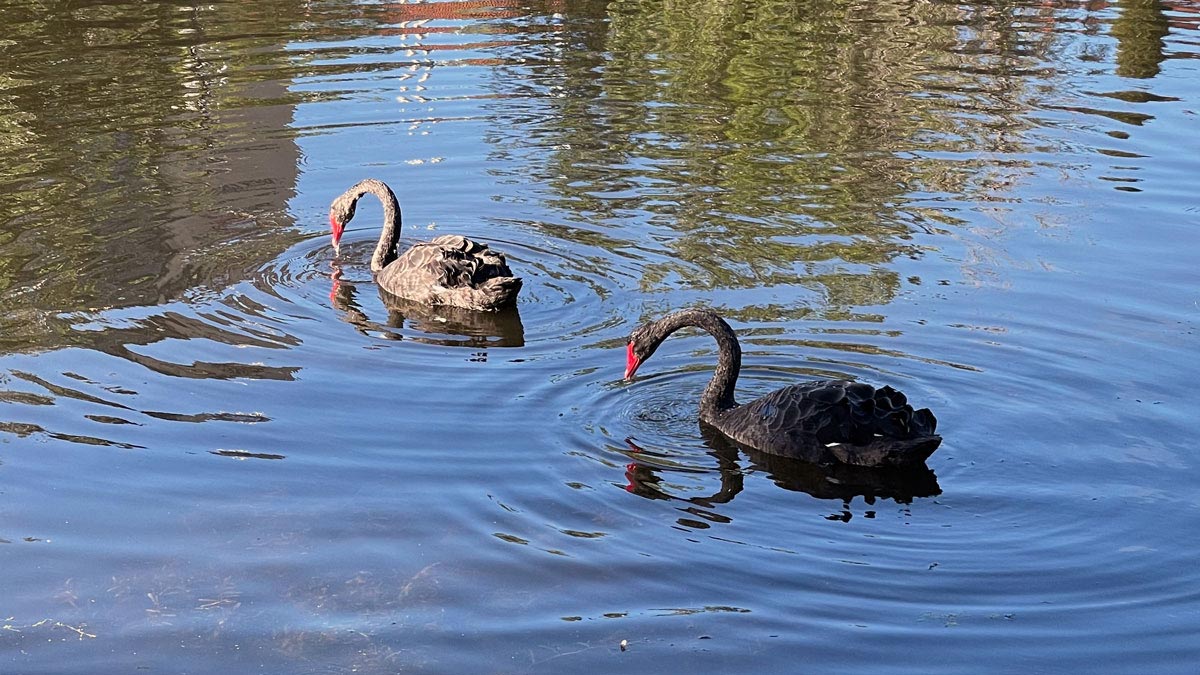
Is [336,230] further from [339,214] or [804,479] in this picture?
[804,479]

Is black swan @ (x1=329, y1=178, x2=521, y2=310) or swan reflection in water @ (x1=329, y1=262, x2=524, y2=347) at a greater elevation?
black swan @ (x1=329, y1=178, x2=521, y2=310)

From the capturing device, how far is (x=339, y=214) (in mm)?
11133

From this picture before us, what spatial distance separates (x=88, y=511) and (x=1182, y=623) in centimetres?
476

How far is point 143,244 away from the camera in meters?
10.9

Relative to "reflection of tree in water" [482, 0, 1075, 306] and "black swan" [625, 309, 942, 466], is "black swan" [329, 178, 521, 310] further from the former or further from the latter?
"black swan" [625, 309, 942, 466]

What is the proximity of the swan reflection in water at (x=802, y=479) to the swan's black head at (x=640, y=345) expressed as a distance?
64 centimetres

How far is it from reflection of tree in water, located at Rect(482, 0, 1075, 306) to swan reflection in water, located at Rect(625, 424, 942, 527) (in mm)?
2199

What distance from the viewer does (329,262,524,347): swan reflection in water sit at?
9.41 meters

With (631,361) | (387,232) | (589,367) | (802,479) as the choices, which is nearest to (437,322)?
(387,232)

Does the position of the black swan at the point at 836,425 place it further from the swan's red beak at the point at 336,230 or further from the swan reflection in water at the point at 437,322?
the swan's red beak at the point at 336,230

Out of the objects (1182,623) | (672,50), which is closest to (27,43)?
(672,50)

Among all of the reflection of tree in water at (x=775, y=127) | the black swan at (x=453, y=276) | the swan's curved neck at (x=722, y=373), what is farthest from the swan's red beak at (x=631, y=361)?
the reflection of tree in water at (x=775, y=127)

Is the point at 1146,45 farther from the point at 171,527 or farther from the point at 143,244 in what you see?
the point at 171,527

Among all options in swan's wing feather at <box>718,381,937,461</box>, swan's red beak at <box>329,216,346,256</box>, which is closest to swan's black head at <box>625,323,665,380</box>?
swan's wing feather at <box>718,381,937,461</box>
